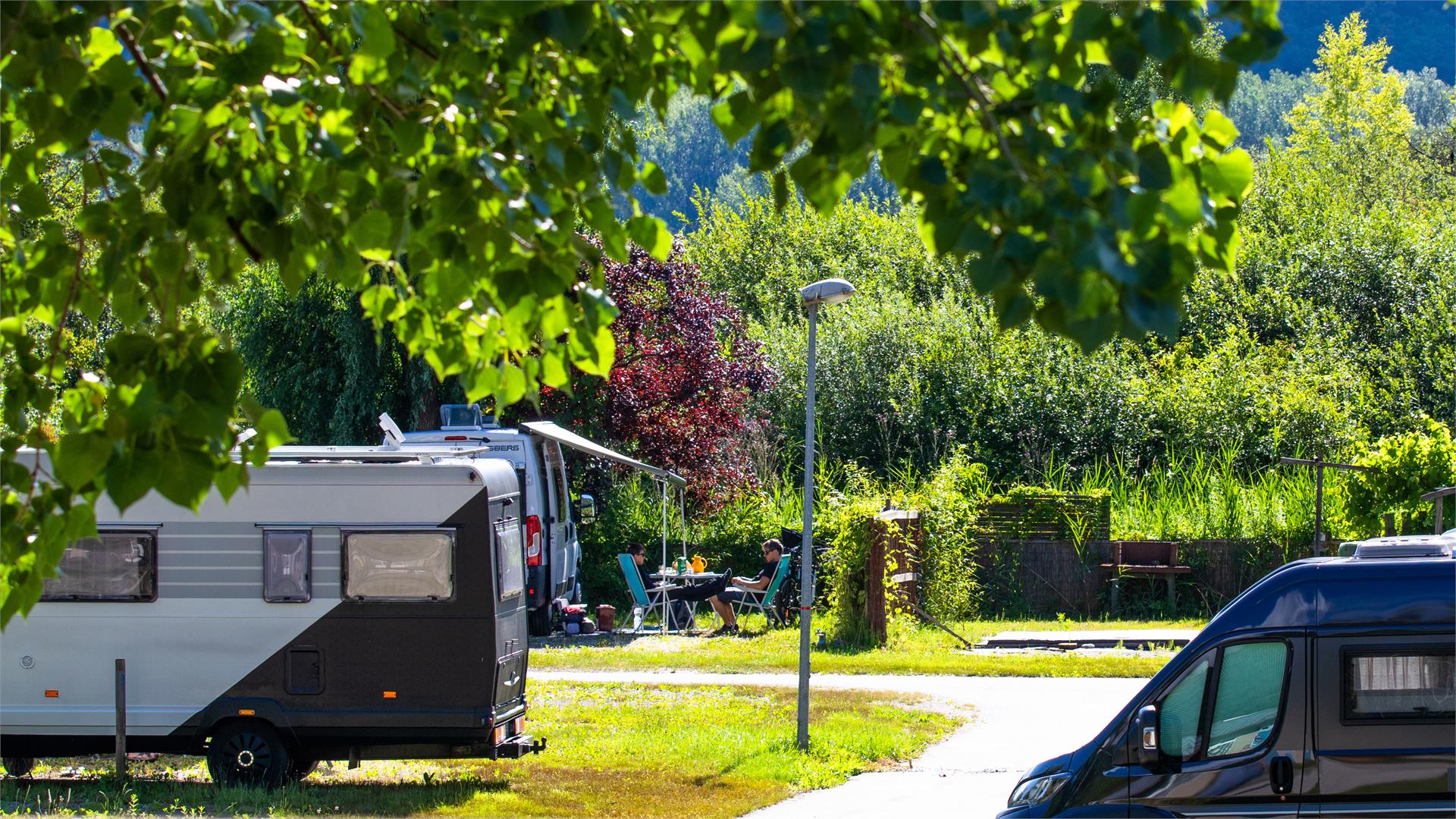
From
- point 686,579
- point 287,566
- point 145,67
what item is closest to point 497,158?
point 145,67

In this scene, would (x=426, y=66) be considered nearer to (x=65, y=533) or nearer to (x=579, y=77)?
(x=579, y=77)

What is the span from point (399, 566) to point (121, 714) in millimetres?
2266

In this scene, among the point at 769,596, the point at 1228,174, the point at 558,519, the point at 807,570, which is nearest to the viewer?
the point at 1228,174

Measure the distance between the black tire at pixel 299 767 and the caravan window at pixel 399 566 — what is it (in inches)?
49.7

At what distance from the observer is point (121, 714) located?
10.5 meters

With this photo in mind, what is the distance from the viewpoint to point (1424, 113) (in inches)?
5143

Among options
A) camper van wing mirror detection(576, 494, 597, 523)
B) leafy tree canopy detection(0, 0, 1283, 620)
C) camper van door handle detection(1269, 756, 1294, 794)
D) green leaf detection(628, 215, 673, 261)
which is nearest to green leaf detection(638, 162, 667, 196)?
leafy tree canopy detection(0, 0, 1283, 620)

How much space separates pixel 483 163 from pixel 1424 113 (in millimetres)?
144639

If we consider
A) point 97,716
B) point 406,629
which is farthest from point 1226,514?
point 97,716

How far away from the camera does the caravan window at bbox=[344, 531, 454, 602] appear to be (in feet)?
34.8

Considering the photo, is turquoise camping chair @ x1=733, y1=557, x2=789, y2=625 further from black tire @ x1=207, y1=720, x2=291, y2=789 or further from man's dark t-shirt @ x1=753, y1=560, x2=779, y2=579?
black tire @ x1=207, y1=720, x2=291, y2=789

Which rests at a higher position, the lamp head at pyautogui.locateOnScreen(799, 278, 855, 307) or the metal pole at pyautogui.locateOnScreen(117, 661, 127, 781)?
the lamp head at pyautogui.locateOnScreen(799, 278, 855, 307)

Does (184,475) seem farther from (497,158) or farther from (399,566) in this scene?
(399,566)

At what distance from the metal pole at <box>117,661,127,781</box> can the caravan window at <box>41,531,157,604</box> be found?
1.72ft
